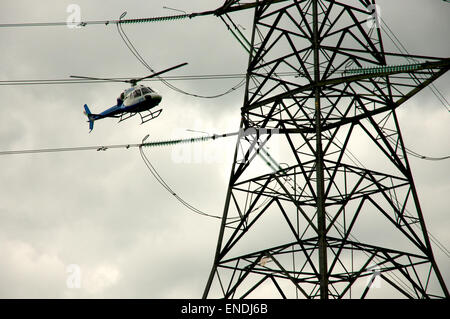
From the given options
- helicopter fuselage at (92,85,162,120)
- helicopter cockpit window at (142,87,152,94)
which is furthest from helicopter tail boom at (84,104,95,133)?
helicopter cockpit window at (142,87,152,94)

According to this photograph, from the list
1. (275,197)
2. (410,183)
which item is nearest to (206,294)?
(275,197)

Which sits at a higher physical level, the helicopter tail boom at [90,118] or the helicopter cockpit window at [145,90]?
the helicopter tail boom at [90,118]

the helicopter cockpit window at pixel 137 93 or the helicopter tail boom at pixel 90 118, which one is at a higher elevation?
the helicopter tail boom at pixel 90 118

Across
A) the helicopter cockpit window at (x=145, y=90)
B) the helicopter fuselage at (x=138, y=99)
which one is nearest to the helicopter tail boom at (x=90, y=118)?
the helicopter fuselage at (x=138, y=99)

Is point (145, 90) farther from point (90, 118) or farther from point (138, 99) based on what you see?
point (90, 118)

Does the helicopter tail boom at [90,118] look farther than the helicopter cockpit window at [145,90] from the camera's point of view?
Yes

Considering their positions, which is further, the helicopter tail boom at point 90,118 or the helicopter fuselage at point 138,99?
the helicopter tail boom at point 90,118

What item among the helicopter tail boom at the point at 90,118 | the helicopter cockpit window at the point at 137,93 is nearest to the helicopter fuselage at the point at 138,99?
the helicopter cockpit window at the point at 137,93

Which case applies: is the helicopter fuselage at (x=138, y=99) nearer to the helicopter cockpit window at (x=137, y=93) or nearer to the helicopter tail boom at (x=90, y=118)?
the helicopter cockpit window at (x=137, y=93)

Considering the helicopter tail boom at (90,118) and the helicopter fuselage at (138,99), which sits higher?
the helicopter tail boom at (90,118)

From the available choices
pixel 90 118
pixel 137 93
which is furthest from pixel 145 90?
pixel 90 118
